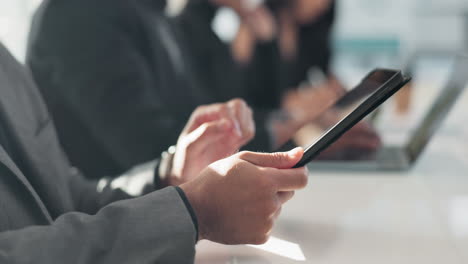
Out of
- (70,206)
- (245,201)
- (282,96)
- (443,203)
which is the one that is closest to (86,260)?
(245,201)

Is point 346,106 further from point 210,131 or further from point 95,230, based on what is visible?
point 95,230

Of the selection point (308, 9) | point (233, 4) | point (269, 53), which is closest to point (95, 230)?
point (233, 4)

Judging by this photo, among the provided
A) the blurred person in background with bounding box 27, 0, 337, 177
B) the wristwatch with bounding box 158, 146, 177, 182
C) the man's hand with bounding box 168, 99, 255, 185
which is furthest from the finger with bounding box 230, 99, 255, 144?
the blurred person in background with bounding box 27, 0, 337, 177

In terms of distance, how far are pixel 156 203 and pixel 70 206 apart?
311mm

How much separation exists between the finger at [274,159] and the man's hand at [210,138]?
17 centimetres

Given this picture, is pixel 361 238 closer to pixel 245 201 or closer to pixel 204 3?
pixel 245 201

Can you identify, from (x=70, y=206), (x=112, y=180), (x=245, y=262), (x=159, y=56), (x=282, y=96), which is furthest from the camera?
(x=282, y=96)

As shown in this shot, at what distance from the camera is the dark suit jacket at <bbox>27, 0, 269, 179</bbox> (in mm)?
1149

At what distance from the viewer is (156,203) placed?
0.58 m

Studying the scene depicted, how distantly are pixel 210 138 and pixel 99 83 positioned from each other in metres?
0.45

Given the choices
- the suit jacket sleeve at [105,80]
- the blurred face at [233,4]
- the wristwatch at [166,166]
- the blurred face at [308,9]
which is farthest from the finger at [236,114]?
the blurred face at [308,9]

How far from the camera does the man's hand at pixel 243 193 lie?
1.90ft

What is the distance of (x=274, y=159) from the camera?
1.98 feet

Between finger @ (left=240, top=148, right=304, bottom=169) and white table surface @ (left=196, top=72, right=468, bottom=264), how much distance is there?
0.13 meters
